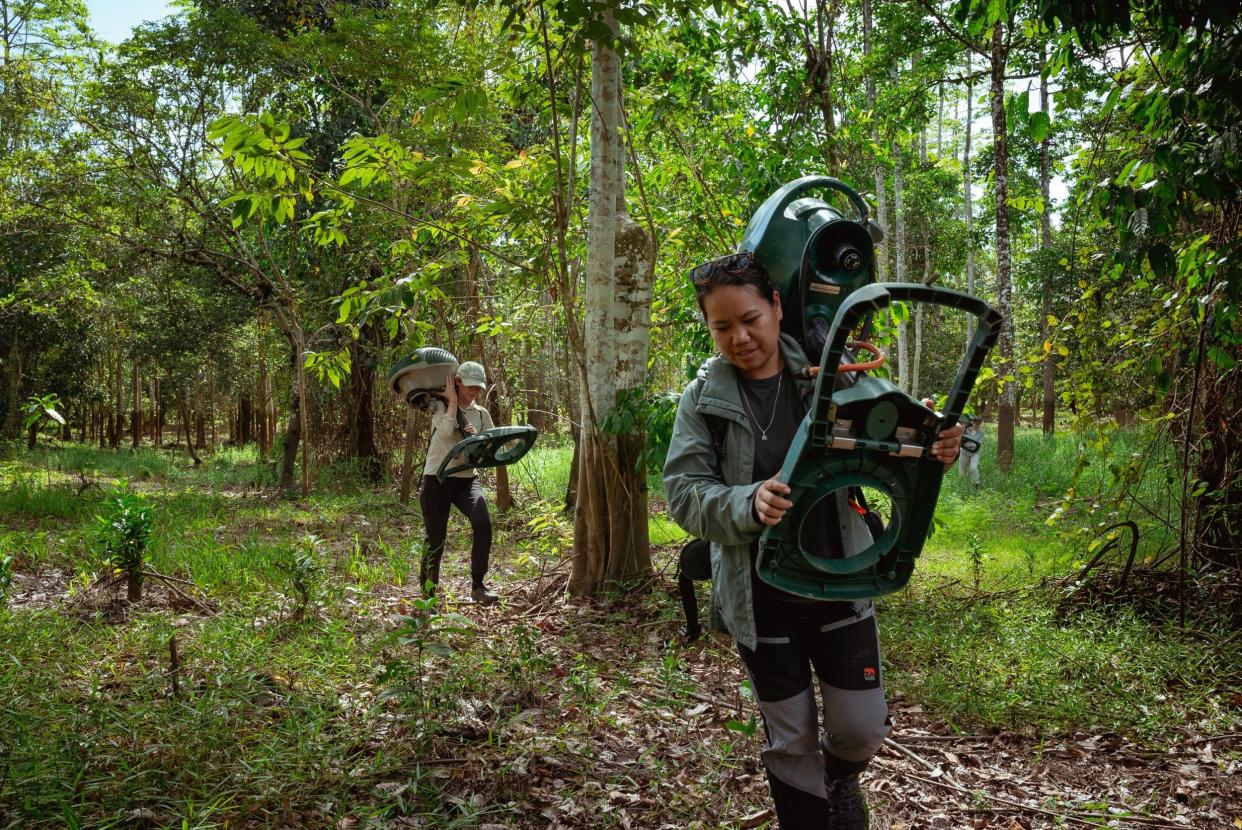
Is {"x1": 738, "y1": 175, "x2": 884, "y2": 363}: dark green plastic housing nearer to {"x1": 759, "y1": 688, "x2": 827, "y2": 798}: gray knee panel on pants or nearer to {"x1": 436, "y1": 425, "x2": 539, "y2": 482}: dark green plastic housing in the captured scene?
{"x1": 759, "y1": 688, "x2": 827, "y2": 798}: gray knee panel on pants

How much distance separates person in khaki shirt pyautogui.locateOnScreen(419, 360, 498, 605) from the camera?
218 inches

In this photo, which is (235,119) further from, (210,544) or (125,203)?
(125,203)

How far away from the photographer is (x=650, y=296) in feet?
17.9

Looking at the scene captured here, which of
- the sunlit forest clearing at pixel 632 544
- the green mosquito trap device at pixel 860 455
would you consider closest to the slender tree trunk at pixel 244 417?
the sunlit forest clearing at pixel 632 544

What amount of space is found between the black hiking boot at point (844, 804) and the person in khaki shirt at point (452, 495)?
3.50 metres

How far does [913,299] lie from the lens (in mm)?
2037

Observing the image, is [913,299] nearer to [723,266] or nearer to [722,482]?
[723,266]

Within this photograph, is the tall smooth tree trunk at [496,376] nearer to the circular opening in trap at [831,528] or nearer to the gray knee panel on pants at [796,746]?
the circular opening in trap at [831,528]

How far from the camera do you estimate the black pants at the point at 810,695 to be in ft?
7.07

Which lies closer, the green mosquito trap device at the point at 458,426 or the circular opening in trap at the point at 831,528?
the circular opening in trap at the point at 831,528

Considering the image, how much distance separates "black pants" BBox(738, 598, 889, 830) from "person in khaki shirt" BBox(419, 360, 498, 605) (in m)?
3.53

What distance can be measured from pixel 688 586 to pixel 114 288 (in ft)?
48.6

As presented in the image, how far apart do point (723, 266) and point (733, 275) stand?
4 cm

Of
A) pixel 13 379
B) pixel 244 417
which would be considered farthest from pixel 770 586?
pixel 244 417
